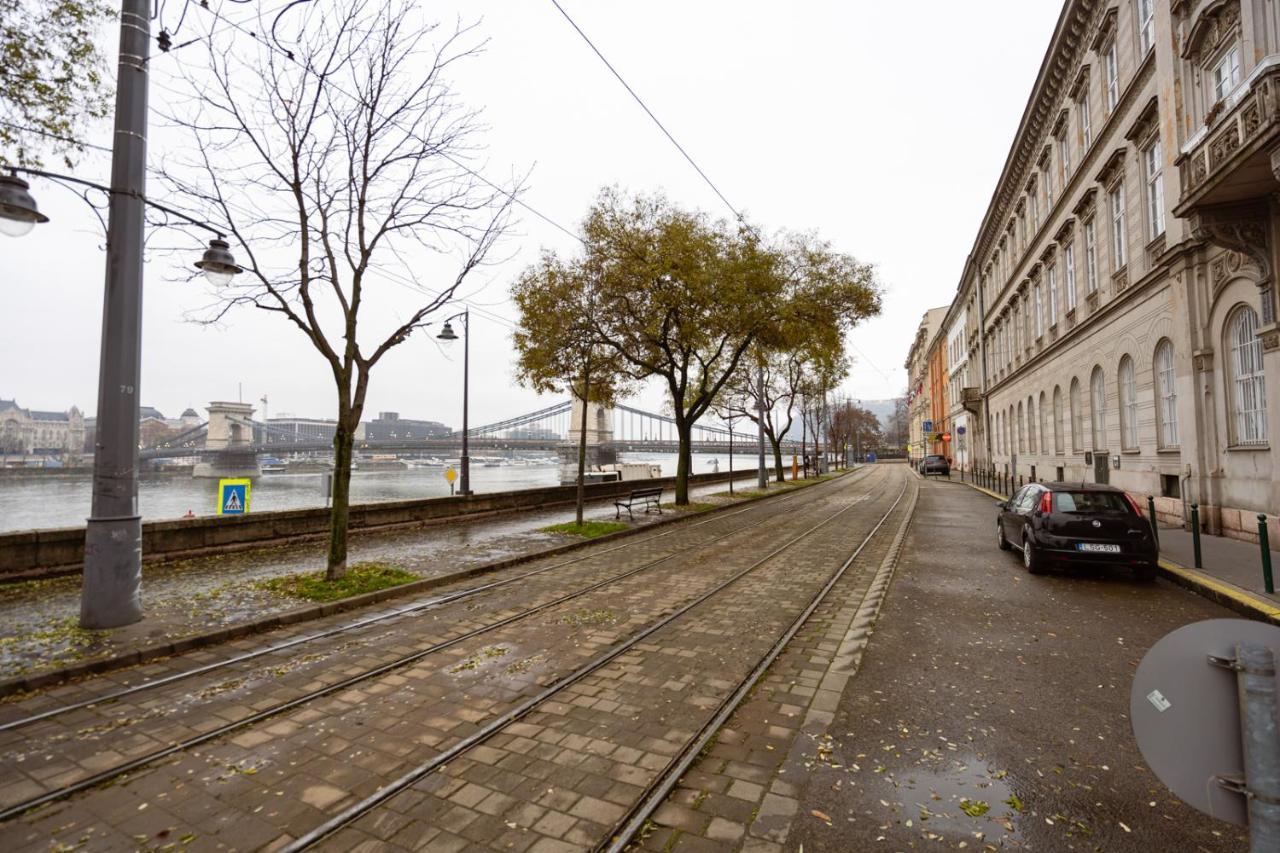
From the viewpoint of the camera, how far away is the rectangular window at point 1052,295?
24.6m

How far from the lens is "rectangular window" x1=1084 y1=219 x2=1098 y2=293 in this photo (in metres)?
19.7

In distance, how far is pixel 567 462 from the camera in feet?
181

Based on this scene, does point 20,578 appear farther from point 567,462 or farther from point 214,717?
point 567,462

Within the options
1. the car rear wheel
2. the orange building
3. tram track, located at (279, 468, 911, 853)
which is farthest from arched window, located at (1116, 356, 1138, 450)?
the orange building

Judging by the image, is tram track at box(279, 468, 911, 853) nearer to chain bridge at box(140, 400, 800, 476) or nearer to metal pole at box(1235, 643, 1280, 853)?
metal pole at box(1235, 643, 1280, 853)

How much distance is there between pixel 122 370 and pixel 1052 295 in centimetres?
2923

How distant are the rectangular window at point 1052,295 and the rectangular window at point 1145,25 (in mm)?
9533

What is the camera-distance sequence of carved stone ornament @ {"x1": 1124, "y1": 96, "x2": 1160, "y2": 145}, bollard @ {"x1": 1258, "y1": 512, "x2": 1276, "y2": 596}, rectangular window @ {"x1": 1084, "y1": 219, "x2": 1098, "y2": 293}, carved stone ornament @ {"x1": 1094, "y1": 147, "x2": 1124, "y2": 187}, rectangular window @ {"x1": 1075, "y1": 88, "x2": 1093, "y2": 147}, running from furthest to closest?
1. rectangular window @ {"x1": 1075, "y1": 88, "x2": 1093, "y2": 147}
2. rectangular window @ {"x1": 1084, "y1": 219, "x2": 1098, "y2": 293}
3. carved stone ornament @ {"x1": 1094, "y1": 147, "x2": 1124, "y2": 187}
4. carved stone ornament @ {"x1": 1124, "y1": 96, "x2": 1160, "y2": 145}
5. bollard @ {"x1": 1258, "y1": 512, "x2": 1276, "y2": 596}

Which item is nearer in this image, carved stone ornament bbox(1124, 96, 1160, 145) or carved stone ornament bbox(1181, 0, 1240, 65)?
carved stone ornament bbox(1181, 0, 1240, 65)

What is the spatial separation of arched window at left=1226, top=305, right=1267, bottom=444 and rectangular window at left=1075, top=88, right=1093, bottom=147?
1052 centimetres

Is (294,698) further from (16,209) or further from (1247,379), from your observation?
(1247,379)

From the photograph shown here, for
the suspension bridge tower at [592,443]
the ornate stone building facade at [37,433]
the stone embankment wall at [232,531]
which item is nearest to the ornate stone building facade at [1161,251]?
the stone embankment wall at [232,531]

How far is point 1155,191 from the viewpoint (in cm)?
1542

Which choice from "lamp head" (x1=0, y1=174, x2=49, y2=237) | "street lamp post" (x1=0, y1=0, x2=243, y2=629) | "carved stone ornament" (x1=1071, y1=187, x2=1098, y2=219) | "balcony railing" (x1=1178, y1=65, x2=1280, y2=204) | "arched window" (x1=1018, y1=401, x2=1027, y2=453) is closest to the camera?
"lamp head" (x1=0, y1=174, x2=49, y2=237)
